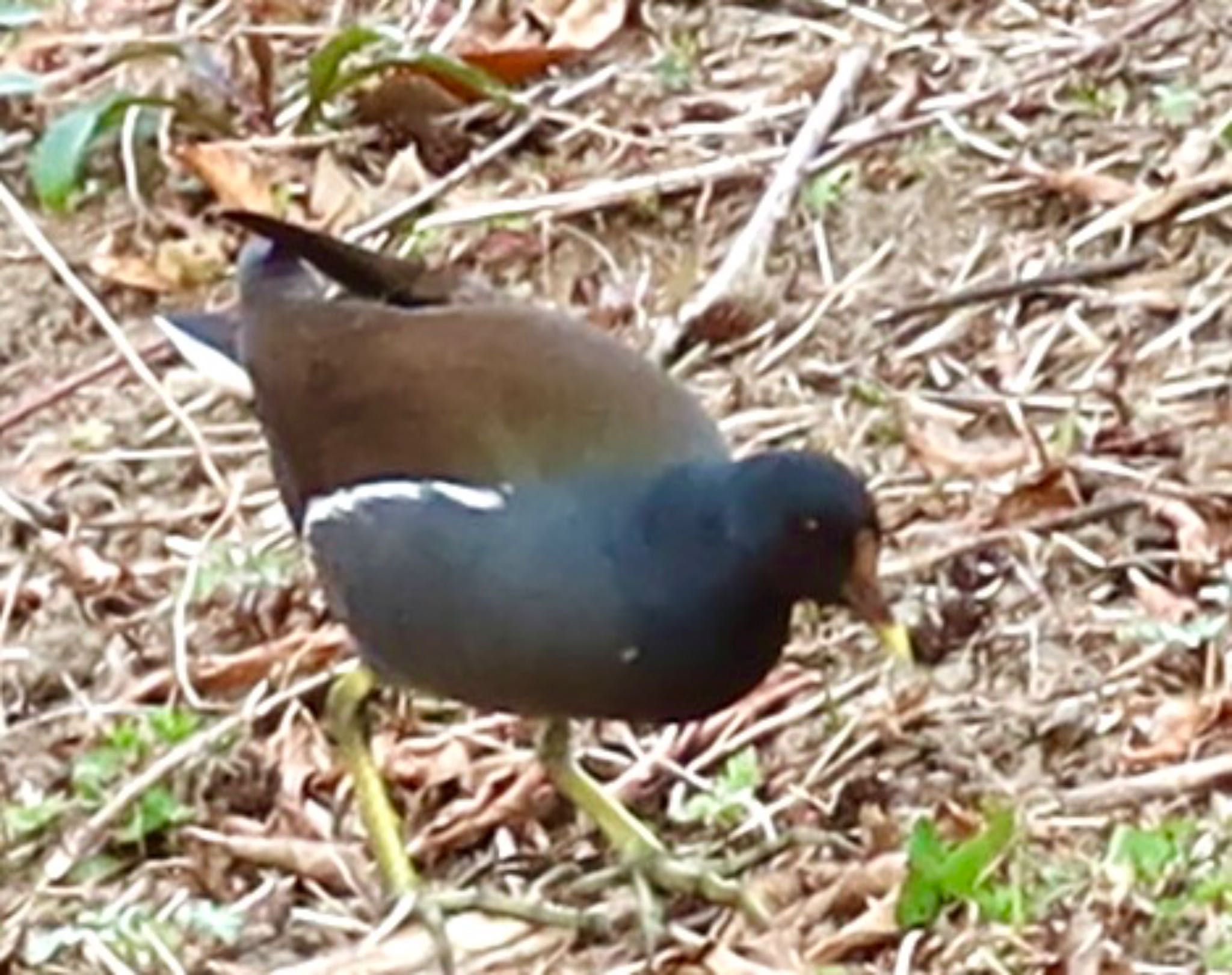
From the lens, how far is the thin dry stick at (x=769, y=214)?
554 centimetres

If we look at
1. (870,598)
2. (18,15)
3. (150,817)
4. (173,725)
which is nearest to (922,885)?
(870,598)

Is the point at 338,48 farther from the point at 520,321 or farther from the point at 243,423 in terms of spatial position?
the point at 520,321

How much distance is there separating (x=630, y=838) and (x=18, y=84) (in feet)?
8.07

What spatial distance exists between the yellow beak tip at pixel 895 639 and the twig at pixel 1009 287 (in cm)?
138

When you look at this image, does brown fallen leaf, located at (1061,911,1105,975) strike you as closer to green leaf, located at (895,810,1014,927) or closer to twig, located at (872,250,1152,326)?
green leaf, located at (895,810,1014,927)

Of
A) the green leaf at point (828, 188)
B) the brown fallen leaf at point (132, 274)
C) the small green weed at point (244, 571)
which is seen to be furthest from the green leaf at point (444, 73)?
the small green weed at point (244, 571)

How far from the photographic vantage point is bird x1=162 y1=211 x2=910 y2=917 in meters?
4.04

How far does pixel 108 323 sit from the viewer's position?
227 inches

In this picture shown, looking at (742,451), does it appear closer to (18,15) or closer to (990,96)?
(990,96)

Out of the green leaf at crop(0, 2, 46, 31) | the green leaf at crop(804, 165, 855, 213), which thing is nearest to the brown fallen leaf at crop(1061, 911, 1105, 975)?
the green leaf at crop(804, 165, 855, 213)

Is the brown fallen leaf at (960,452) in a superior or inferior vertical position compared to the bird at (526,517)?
inferior

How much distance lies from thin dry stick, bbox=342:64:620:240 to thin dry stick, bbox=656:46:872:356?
454 mm

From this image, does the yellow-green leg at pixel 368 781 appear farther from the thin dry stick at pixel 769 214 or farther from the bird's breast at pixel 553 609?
the thin dry stick at pixel 769 214

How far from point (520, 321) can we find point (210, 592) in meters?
0.95
